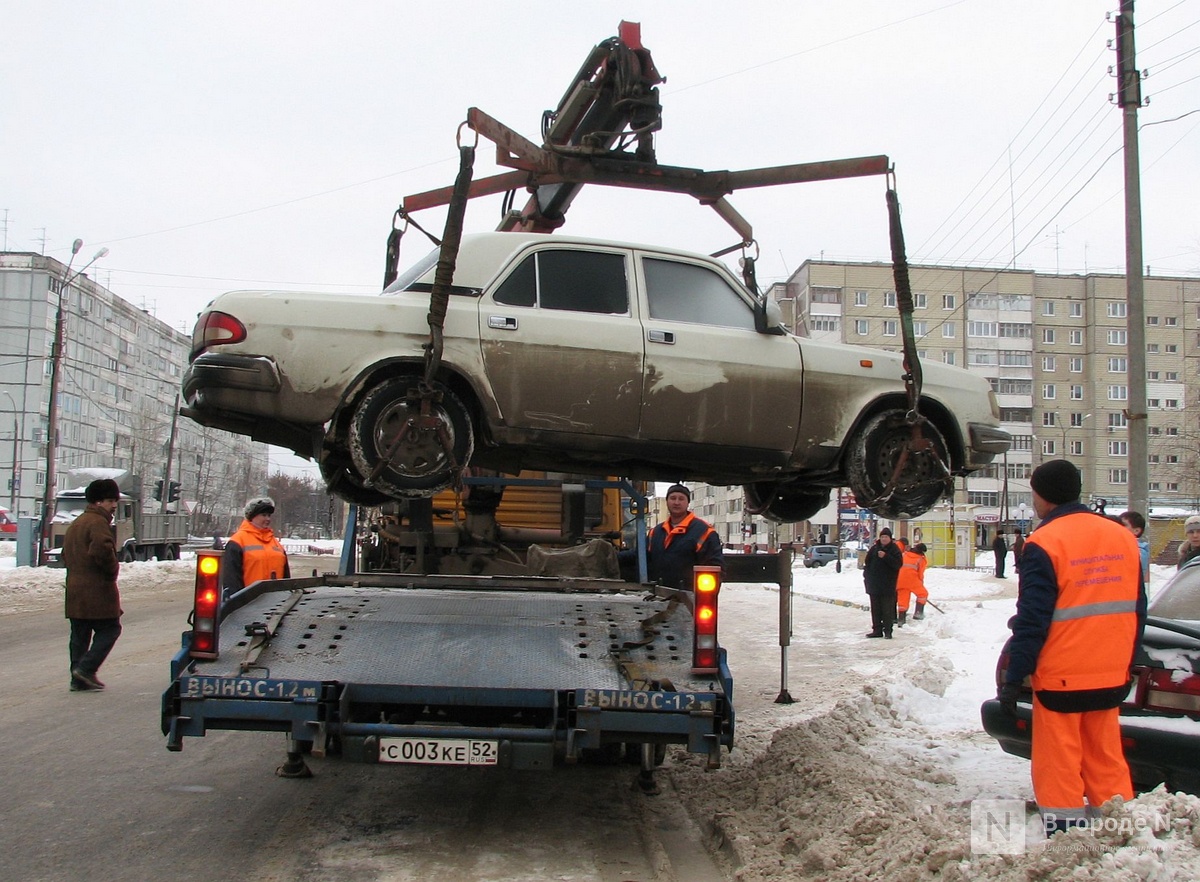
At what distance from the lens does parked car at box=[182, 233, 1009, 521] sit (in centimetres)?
483

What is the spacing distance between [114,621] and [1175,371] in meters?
78.1

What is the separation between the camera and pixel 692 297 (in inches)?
217

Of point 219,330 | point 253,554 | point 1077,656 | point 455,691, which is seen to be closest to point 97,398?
point 253,554

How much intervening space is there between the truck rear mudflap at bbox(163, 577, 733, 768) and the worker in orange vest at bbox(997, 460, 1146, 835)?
1.17m

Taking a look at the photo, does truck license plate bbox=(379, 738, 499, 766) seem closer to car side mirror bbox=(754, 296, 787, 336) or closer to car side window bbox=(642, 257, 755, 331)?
car side window bbox=(642, 257, 755, 331)

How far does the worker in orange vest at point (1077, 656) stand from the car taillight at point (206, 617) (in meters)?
3.11

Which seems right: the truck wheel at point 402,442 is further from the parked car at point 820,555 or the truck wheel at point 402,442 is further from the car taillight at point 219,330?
the parked car at point 820,555

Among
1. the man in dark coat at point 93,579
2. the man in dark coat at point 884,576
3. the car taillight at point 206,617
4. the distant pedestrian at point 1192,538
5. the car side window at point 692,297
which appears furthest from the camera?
the man in dark coat at point 884,576

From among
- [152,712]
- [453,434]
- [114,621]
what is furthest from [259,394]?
[114,621]

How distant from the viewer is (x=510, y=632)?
4.63m

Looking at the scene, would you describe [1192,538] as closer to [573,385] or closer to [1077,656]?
[1077,656]

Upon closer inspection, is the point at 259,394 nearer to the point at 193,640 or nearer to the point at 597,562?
the point at 193,640

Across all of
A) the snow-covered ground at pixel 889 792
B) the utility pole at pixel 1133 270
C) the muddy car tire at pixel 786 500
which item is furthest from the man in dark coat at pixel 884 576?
the muddy car tire at pixel 786 500

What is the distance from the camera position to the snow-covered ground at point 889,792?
3.10 metres
